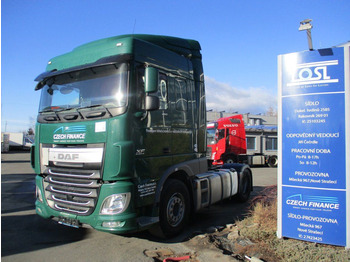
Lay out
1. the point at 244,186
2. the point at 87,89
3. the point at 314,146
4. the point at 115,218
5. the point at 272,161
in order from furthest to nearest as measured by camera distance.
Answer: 1. the point at 272,161
2. the point at 244,186
3. the point at 87,89
4. the point at 314,146
5. the point at 115,218

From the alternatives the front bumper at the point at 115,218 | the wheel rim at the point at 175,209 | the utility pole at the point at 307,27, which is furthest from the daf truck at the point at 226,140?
the front bumper at the point at 115,218

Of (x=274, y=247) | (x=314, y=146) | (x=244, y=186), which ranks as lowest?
(x=274, y=247)

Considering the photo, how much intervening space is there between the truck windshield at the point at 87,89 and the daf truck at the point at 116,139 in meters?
0.02

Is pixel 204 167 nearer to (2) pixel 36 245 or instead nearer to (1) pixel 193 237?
(1) pixel 193 237

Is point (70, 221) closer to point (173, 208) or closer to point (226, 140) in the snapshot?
point (173, 208)

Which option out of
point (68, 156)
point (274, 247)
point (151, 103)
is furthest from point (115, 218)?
point (274, 247)

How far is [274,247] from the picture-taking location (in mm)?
4094

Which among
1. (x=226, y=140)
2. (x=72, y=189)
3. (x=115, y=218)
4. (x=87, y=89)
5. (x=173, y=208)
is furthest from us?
(x=226, y=140)

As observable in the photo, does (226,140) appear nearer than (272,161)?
Yes

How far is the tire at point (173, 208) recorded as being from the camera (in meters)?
4.62

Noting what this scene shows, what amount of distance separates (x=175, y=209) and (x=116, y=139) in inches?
75.4

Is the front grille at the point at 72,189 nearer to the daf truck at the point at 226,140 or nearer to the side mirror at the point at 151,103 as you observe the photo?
the side mirror at the point at 151,103

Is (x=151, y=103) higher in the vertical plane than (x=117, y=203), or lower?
higher

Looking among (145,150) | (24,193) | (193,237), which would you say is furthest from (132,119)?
(24,193)
